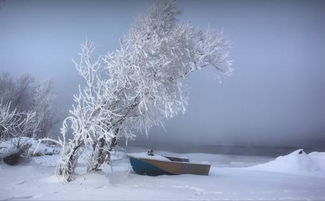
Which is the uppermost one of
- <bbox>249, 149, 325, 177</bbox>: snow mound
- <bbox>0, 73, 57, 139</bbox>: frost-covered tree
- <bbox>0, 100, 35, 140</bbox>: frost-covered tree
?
<bbox>0, 73, 57, 139</bbox>: frost-covered tree

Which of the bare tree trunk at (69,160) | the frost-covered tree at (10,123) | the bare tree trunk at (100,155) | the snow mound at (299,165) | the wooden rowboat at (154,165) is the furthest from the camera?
the snow mound at (299,165)

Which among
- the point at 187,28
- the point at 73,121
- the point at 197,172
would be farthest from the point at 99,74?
the point at 197,172

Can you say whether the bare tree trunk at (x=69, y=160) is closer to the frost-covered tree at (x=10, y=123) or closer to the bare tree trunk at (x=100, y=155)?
the bare tree trunk at (x=100, y=155)

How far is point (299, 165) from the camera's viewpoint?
2800cm

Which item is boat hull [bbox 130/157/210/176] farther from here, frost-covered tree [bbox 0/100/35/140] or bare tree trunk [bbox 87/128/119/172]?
frost-covered tree [bbox 0/100/35/140]

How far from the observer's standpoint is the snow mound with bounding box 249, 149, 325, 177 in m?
27.2

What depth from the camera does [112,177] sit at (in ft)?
45.9

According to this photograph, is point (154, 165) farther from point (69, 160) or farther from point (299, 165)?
point (299, 165)

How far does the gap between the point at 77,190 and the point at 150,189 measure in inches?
90.7

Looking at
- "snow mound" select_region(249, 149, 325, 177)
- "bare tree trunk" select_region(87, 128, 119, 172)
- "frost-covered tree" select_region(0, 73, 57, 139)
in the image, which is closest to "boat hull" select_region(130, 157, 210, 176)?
"bare tree trunk" select_region(87, 128, 119, 172)

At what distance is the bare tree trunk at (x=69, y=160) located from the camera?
12930 mm

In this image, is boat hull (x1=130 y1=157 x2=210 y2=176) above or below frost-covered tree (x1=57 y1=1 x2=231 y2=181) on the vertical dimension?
below

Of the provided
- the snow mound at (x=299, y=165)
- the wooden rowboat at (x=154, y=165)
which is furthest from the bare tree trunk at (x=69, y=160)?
the snow mound at (x=299, y=165)

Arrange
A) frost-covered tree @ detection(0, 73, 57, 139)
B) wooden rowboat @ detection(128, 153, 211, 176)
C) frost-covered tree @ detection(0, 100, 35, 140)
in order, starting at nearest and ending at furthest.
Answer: wooden rowboat @ detection(128, 153, 211, 176)
frost-covered tree @ detection(0, 100, 35, 140)
frost-covered tree @ detection(0, 73, 57, 139)
